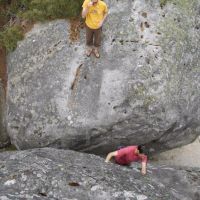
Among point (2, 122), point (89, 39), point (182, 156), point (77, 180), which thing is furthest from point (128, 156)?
point (2, 122)

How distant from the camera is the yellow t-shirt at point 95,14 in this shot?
1444cm

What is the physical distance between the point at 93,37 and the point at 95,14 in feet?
3.04

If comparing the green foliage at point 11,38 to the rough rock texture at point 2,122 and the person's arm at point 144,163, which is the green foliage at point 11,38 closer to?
the rough rock texture at point 2,122

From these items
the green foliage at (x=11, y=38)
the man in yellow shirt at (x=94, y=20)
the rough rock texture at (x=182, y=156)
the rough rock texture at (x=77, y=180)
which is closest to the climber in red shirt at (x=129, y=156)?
the rough rock texture at (x=77, y=180)

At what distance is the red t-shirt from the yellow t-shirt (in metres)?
3.86

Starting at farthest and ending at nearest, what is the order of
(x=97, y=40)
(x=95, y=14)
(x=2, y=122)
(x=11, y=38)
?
(x=2, y=122)
(x=11, y=38)
(x=97, y=40)
(x=95, y=14)

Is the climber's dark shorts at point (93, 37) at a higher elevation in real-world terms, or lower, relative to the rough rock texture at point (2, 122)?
higher

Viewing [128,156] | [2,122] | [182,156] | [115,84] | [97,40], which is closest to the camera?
[128,156]

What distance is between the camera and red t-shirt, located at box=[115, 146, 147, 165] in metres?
13.1

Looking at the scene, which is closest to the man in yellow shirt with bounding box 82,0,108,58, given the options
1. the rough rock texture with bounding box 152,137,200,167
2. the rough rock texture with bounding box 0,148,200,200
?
the rough rock texture with bounding box 0,148,200,200

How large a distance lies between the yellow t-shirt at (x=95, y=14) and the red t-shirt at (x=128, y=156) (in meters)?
3.86

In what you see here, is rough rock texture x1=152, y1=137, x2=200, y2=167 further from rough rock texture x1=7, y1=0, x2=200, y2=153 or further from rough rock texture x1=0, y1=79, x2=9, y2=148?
rough rock texture x1=0, y1=79, x2=9, y2=148

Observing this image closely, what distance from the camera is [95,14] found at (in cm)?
1466

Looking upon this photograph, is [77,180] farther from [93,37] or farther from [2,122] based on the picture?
[2,122]
